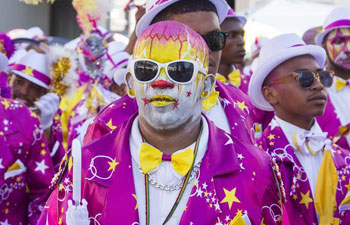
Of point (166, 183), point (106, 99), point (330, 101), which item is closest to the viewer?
point (166, 183)

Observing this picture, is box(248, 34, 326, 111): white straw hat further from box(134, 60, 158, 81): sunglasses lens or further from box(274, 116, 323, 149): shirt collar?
box(134, 60, 158, 81): sunglasses lens

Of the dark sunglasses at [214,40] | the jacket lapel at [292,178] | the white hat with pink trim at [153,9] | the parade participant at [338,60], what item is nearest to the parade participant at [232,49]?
the parade participant at [338,60]

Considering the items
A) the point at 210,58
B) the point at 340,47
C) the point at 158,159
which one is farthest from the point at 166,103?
the point at 340,47

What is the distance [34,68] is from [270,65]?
2.95 meters

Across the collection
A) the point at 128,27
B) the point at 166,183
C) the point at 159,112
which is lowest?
the point at 128,27

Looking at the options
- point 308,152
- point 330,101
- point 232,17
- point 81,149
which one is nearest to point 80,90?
point 232,17

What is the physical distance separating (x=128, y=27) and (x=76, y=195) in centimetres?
1586

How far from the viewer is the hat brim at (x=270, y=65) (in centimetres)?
487

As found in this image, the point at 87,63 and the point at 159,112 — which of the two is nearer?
the point at 159,112

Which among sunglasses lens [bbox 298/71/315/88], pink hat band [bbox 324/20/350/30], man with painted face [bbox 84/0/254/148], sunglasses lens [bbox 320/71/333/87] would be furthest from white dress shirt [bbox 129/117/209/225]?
pink hat band [bbox 324/20/350/30]

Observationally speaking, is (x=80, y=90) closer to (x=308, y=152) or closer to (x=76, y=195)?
(x=308, y=152)

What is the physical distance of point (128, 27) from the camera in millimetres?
18578

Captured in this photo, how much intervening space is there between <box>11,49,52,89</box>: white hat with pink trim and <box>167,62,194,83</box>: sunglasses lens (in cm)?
393

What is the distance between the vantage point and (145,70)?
3242 millimetres
